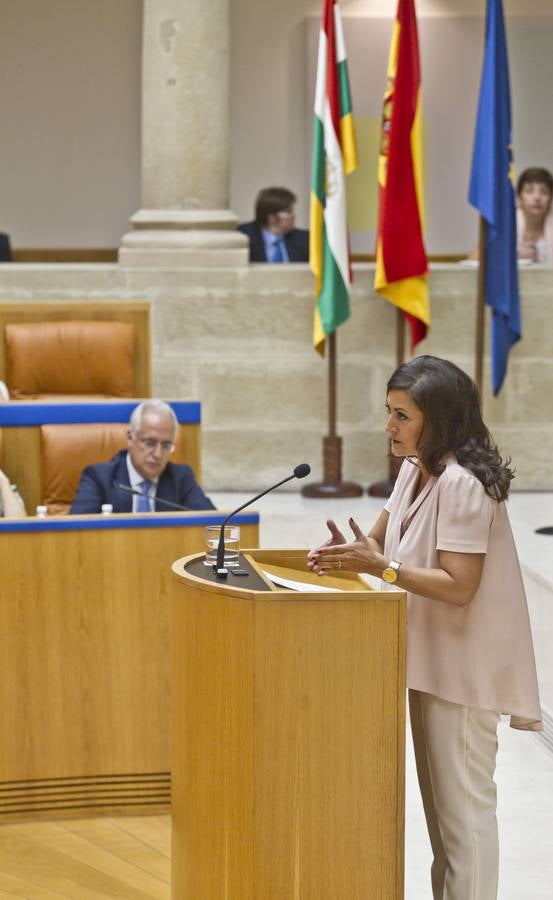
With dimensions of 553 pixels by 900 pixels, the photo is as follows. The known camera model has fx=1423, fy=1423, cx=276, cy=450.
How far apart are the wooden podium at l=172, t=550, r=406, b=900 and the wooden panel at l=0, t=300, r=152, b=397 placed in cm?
422

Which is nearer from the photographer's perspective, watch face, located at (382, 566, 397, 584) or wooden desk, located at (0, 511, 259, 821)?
watch face, located at (382, 566, 397, 584)

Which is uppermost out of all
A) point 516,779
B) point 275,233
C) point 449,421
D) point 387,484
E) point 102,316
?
point 275,233

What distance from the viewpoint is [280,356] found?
25.9 ft

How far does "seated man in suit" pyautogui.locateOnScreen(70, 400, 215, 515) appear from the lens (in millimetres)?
5031

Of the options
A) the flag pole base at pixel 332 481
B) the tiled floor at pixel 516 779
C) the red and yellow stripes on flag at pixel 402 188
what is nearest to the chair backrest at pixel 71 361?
the tiled floor at pixel 516 779

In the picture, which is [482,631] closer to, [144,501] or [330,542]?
[330,542]

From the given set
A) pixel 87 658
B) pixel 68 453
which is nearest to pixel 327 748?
pixel 87 658

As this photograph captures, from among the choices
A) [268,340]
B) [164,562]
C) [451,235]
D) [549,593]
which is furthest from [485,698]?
[451,235]

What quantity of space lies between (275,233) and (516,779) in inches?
178

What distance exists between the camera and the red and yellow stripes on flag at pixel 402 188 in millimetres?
7504

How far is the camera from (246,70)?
36.1 ft

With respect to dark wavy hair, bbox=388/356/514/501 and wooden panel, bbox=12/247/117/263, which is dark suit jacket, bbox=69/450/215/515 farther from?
wooden panel, bbox=12/247/117/263

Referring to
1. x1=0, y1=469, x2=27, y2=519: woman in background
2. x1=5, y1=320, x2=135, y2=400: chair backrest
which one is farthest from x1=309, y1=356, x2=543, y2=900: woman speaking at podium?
x1=5, y1=320, x2=135, y2=400: chair backrest

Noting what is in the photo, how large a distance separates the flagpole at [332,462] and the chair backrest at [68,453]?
2223mm
